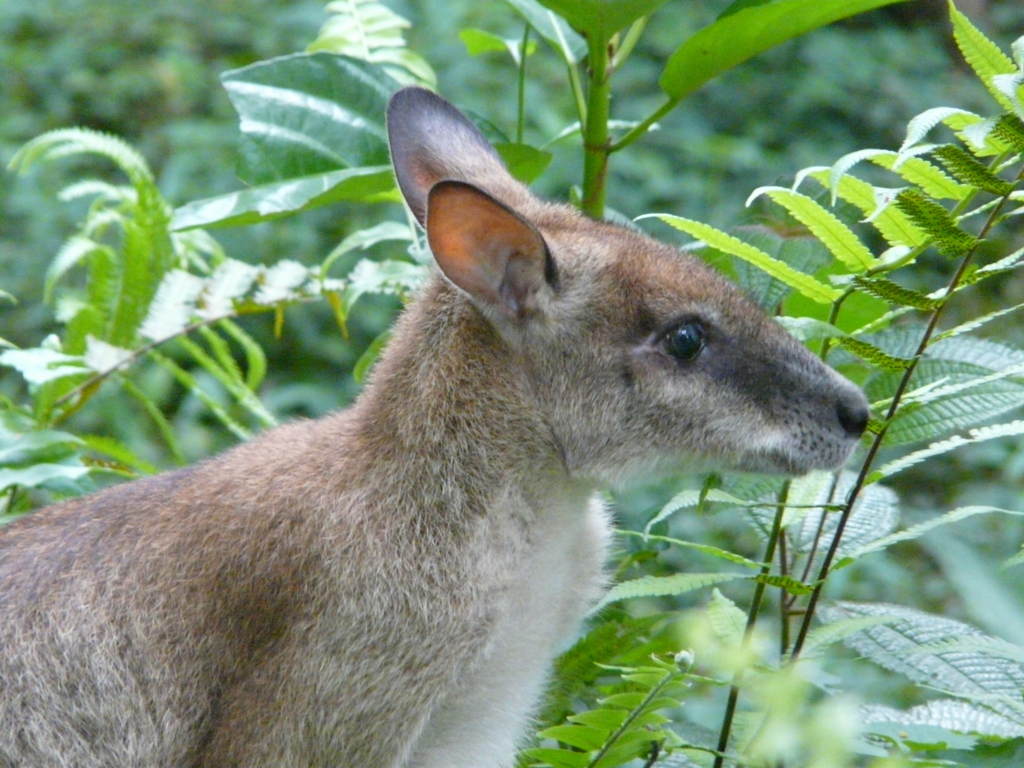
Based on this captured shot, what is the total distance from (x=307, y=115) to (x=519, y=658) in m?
1.72

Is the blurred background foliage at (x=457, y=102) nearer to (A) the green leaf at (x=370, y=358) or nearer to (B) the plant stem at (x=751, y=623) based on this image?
(A) the green leaf at (x=370, y=358)

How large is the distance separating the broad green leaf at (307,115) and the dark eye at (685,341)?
3.67ft

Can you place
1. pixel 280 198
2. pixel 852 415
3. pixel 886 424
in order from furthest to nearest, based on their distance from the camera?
pixel 280 198 → pixel 852 415 → pixel 886 424

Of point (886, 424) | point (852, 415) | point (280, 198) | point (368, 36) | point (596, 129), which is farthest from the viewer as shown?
point (368, 36)

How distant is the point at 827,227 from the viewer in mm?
2758

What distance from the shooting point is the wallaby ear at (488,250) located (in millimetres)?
3076

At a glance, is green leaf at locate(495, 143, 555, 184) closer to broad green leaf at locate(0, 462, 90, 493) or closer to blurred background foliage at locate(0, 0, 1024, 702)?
broad green leaf at locate(0, 462, 90, 493)

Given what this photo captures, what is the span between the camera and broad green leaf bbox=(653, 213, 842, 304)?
8.91ft

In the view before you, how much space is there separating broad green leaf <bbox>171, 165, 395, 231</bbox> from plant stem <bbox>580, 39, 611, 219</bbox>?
617 millimetres

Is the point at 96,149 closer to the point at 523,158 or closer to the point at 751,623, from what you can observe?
the point at 523,158

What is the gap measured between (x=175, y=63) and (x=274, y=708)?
8.45 meters

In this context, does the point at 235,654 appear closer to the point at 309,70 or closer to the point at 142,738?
the point at 142,738

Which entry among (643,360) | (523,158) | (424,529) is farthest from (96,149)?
(643,360)

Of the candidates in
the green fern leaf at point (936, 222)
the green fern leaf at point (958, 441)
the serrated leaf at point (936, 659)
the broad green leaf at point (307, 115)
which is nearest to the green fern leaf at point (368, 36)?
the broad green leaf at point (307, 115)
